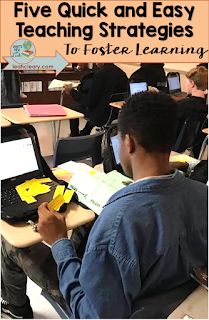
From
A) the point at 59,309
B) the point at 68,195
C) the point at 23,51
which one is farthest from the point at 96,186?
the point at 23,51

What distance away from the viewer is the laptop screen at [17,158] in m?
A: 1.54

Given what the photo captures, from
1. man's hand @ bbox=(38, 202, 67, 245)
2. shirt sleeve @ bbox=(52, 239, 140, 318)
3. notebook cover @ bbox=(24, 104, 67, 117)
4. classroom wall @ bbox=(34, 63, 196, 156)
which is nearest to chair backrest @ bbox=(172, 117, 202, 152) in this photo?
classroom wall @ bbox=(34, 63, 196, 156)

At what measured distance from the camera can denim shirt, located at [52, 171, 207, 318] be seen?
2.95 ft

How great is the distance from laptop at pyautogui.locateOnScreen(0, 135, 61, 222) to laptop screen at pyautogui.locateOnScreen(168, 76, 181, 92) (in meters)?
3.23

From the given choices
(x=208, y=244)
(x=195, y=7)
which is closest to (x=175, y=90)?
(x=195, y=7)

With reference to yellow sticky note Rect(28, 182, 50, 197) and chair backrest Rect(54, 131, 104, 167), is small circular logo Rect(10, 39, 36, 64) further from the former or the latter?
chair backrest Rect(54, 131, 104, 167)

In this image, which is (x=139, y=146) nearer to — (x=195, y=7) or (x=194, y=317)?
(x=194, y=317)

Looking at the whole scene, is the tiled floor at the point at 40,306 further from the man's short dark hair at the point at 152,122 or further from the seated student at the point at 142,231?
the man's short dark hair at the point at 152,122

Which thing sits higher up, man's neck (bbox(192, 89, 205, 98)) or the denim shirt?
man's neck (bbox(192, 89, 205, 98))

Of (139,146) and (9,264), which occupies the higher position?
(139,146)

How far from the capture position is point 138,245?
91cm

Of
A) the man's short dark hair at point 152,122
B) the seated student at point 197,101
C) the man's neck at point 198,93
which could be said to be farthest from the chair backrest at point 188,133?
the man's short dark hair at point 152,122

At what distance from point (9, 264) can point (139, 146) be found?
3.06 feet

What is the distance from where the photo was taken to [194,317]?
39.9 inches
